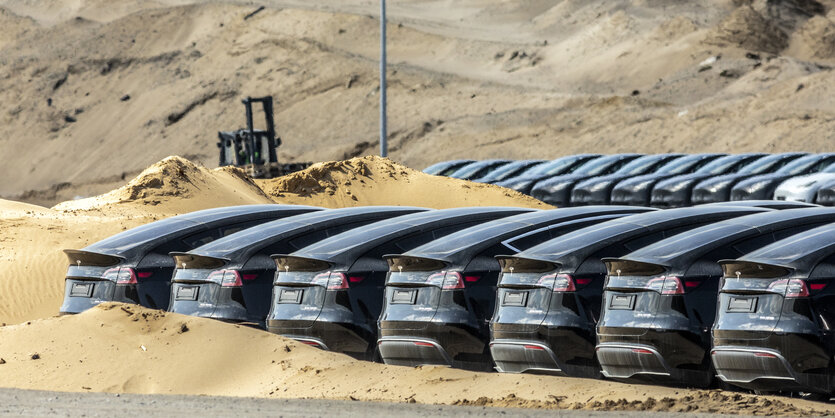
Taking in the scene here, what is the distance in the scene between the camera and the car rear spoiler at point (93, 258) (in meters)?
14.8

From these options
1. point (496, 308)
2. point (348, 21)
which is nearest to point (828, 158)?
point (496, 308)

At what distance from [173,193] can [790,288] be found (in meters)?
16.1

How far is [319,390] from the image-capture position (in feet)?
39.1

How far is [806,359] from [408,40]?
63.9 metres

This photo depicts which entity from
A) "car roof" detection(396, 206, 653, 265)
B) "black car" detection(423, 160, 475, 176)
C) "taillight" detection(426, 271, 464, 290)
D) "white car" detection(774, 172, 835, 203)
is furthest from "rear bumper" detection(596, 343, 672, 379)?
"black car" detection(423, 160, 475, 176)

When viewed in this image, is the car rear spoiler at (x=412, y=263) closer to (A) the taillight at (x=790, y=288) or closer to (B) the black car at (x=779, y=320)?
(B) the black car at (x=779, y=320)

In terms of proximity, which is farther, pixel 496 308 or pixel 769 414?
pixel 496 308

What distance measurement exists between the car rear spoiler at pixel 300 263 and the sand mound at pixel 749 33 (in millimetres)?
51593

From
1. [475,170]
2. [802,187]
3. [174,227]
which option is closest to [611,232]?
[174,227]

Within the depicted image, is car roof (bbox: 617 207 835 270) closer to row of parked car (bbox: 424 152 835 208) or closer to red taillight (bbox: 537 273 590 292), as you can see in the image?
red taillight (bbox: 537 273 590 292)

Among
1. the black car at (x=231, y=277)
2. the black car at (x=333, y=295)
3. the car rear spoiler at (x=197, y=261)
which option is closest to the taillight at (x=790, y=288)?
the black car at (x=333, y=295)

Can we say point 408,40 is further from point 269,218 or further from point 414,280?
point 414,280

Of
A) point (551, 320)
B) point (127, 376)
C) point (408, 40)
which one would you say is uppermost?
point (408, 40)

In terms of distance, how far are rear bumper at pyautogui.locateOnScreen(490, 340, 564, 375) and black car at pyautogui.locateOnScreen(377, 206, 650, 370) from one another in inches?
9.4
